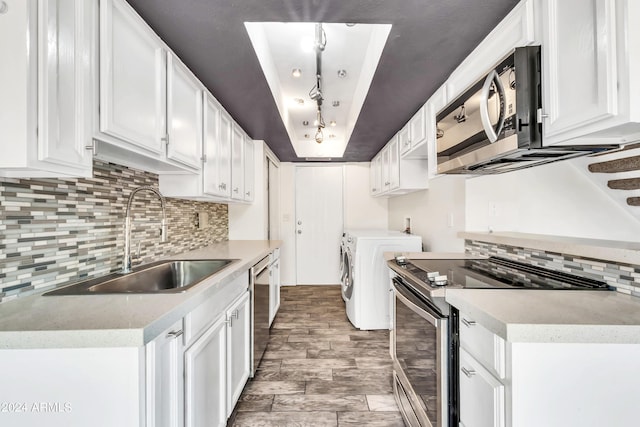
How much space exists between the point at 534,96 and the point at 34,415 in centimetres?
189

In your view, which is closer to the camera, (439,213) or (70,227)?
(70,227)

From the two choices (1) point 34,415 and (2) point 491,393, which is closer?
(1) point 34,415

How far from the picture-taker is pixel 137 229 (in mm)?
1696

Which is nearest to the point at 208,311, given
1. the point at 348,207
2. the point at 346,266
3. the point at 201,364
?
the point at 201,364

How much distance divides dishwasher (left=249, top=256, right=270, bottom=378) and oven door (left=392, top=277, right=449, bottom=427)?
98 cm

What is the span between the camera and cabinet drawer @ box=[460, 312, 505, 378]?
2.85 ft

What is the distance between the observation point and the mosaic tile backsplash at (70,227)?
1.00 m

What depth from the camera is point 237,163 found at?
266cm

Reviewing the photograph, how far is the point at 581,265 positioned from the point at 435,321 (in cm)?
74

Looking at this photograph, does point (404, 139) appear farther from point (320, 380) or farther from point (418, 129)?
point (320, 380)

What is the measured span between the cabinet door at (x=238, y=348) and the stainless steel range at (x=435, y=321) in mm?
972

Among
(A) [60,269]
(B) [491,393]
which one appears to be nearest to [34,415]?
(A) [60,269]

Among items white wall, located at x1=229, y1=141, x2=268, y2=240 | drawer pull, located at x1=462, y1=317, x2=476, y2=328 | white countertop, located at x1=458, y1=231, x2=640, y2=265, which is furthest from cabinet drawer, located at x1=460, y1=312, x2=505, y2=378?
white wall, located at x1=229, y1=141, x2=268, y2=240

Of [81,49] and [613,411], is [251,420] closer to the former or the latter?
[613,411]
